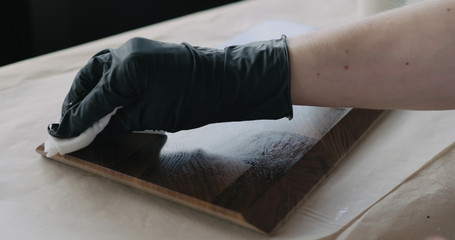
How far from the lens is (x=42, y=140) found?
2.56ft

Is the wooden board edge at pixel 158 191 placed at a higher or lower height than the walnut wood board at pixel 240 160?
lower

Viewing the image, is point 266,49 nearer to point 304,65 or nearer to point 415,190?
point 304,65

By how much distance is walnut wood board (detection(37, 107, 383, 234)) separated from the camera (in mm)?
602

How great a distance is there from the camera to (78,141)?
0.67 m

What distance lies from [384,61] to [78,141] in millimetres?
386

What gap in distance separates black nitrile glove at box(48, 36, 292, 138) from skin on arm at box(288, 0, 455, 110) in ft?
0.11

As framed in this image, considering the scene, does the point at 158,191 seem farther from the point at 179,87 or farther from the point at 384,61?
the point at 384,61

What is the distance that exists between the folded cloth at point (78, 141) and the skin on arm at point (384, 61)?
0.78 ft

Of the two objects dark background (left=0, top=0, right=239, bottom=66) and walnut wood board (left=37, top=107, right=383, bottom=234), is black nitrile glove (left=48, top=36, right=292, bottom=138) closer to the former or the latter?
walnut wood board (left=37, top=107, right=383, bottom=234)

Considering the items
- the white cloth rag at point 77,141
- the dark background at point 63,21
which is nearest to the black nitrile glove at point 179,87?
the white cloth rag at point 77,141

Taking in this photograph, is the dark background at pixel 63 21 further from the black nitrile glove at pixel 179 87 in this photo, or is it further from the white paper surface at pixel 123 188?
the black nitrile glove at pixel 179 87

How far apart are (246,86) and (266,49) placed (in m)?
0.06

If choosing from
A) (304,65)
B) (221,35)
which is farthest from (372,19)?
(221,35)

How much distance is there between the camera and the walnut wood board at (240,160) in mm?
602
